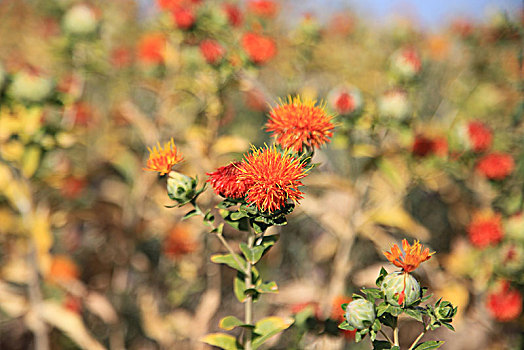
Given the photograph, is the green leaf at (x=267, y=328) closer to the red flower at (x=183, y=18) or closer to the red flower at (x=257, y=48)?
the red flower at (x=257, y=48)

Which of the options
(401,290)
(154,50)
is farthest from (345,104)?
(154,50)

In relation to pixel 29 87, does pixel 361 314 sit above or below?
below

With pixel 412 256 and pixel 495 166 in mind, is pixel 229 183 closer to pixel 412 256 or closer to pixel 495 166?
pixel 412 256

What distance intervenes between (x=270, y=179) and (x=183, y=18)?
35.6 inches

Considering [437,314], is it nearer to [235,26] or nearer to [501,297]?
[501,297]

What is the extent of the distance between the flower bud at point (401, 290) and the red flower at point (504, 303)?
743 mm

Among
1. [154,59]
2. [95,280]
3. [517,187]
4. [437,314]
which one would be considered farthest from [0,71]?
[517,187]

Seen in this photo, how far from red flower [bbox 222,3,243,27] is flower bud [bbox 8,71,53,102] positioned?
0.59 m

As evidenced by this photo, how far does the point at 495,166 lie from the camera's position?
4.67ft

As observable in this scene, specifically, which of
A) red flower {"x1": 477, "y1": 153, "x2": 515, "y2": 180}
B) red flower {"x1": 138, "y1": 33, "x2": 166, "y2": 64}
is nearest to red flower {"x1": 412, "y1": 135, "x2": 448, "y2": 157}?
red flower {"x1": 477, "y1": 153, "x2": 515, "y2": 180}

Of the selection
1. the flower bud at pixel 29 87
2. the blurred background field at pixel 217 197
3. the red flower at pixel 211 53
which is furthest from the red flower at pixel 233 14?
the flower bud at pixel 29 87

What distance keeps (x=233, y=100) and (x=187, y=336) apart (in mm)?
1649

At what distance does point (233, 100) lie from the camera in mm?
2773

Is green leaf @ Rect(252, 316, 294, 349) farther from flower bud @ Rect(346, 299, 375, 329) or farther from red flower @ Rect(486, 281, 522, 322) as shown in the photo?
red flower @ Rect(486, 281, 522, 322)
